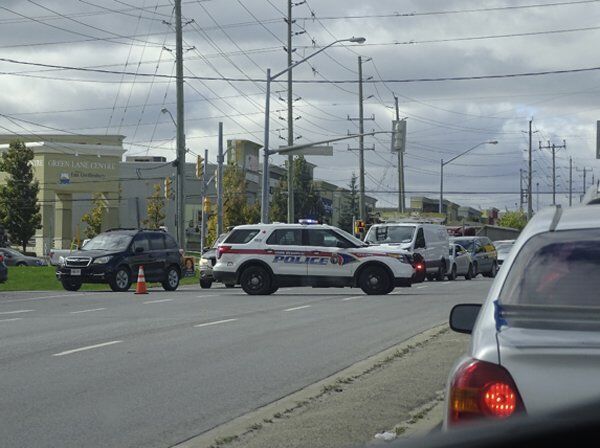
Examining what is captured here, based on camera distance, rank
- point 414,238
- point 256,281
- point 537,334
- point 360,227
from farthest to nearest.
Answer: point 360,227, point 414,238, point 256,281, point 537,334

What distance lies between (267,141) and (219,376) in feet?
111

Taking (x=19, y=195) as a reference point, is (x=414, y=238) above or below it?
below

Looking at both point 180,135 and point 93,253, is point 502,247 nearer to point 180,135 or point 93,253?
point 180,135

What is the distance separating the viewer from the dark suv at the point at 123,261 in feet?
96.4

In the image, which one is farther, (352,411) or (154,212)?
(154,212)

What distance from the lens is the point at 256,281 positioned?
A: 27828mm

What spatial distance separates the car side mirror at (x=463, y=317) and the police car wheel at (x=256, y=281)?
22.2 m

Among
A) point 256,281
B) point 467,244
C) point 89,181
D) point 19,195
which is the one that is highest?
point 89,181

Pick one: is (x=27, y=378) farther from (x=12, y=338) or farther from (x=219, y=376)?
(x=12, y=338)

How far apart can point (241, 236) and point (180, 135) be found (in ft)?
44.8

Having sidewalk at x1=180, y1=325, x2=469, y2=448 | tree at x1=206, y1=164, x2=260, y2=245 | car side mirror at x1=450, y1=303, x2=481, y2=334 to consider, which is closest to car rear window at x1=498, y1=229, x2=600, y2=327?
car side mirror at x1=450, y1=303, x2=481, y2=334

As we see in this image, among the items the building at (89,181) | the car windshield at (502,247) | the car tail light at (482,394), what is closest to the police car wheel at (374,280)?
the car windshield at (502,247)

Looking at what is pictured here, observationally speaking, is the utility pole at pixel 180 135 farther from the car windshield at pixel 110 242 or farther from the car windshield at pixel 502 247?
the car windshield at pixel 502 247

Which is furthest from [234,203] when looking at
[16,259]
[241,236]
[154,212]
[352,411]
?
[352,411]
